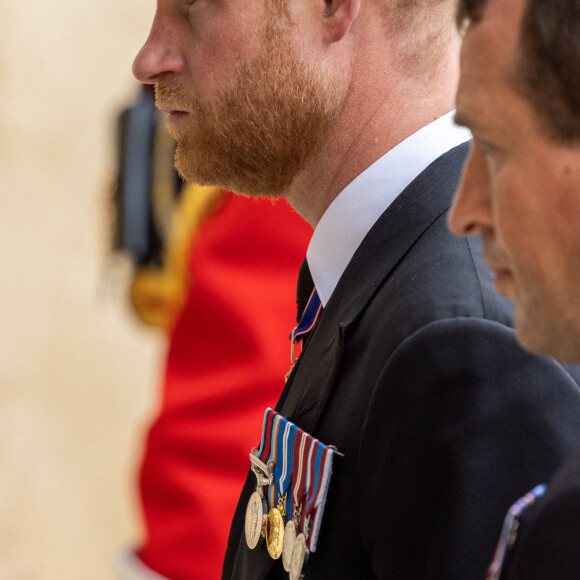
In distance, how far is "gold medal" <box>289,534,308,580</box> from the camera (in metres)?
0.85

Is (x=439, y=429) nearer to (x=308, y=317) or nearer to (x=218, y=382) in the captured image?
(x=308, y=317)

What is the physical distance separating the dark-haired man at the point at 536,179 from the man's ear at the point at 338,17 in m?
0.35

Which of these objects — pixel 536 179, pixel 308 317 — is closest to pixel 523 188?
pixel 536 179

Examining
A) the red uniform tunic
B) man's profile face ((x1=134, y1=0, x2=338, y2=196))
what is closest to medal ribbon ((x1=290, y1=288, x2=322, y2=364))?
man's profile face ((x1=134, y1=0, x2=338, y2=196))

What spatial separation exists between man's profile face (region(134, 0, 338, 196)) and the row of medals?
26 cm

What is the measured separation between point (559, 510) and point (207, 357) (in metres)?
1.23

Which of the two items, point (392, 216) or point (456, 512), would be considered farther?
point (392, 216)

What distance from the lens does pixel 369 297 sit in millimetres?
880

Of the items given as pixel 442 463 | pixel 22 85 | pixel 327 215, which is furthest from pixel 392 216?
pixel 22 85

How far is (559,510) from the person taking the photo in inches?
22.8

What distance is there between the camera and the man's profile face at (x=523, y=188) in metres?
0.58

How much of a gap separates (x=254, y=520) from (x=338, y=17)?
0.42m

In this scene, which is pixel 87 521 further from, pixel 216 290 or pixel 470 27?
pixel 470 27

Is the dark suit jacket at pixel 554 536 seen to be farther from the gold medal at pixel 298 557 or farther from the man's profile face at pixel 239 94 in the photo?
the man's profile face at pixel 239 94
